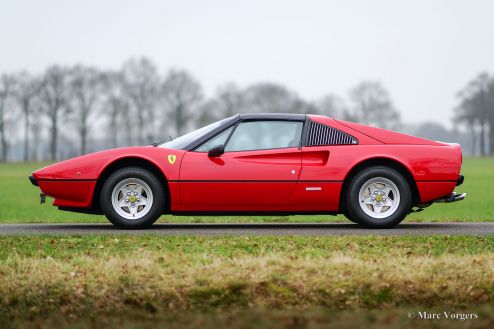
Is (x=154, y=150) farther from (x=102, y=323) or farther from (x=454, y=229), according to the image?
(x=102, y=323)

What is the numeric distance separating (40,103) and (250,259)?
69.4m

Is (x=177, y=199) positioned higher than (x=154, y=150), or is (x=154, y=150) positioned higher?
(x=154, y=150)

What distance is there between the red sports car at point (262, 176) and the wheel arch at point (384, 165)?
0.04 feet

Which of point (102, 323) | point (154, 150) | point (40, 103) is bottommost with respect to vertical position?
point (102, 323)

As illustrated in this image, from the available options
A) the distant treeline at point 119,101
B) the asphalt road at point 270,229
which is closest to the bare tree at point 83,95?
the distant treeline at point 119,101

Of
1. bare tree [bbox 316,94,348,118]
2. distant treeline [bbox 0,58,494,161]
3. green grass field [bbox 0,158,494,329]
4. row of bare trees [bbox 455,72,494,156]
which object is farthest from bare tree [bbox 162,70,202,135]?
green grass field [bbox 0,158,494,329]

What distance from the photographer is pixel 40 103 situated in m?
73.4

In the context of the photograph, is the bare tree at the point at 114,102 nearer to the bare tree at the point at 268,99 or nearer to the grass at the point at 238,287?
the bare tree at the point at 268,99

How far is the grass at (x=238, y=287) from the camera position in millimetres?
5938

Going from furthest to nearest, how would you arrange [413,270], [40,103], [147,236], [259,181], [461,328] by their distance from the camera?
[40,103], [259,181], [147,236], [413,270], [461,328]

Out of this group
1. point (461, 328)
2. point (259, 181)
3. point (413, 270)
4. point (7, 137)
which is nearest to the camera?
point (461, 328)

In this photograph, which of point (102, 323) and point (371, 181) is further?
point (371, 181)

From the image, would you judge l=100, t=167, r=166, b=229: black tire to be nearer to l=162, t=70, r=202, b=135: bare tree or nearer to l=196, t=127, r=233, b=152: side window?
l=196, t=127, r=233, b=152: side window

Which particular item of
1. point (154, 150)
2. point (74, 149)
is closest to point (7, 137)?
point (74, 149)
